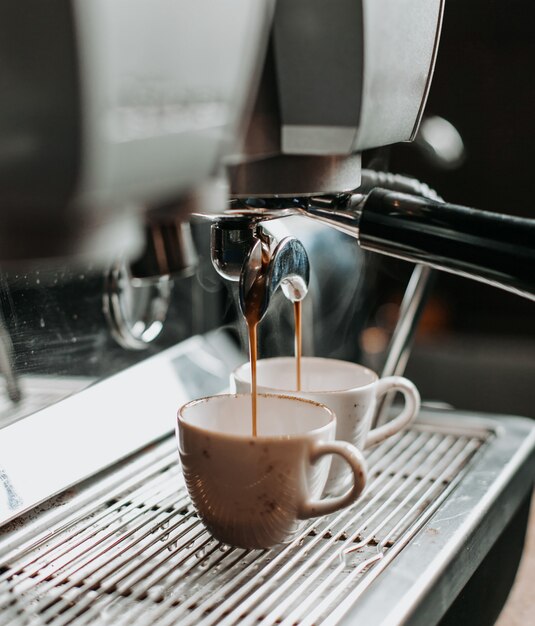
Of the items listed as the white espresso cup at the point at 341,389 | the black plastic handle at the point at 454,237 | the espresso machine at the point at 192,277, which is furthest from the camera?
the white espresso cup at the point at 341,389

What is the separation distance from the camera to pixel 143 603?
39 centimetres

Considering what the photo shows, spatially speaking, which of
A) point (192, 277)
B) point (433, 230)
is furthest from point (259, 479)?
point (192, 277)

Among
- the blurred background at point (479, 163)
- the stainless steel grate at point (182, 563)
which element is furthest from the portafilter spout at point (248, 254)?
the blurred background at point (479, 163)

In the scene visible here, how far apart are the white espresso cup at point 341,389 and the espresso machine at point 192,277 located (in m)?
0.03

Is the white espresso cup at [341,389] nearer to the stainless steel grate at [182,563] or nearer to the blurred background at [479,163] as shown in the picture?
the stainless steel grate at [182,563]

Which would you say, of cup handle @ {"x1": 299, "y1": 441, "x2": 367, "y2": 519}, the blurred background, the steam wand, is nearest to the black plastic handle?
the steam wand

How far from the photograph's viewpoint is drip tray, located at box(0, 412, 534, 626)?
15.2 inches

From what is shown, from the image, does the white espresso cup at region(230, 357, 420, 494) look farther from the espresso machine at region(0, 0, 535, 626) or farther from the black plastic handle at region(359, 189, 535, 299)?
the black plastic handle at region(359, 189, 535, 299)

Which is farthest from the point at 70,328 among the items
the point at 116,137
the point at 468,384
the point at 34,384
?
the point at 468,384

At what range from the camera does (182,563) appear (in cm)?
43

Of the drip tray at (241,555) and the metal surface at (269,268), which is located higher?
the metal surface at (269,268)

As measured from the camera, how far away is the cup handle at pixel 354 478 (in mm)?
435

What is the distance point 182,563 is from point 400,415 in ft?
0.69

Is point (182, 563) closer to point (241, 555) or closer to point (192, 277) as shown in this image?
point (241, 555)
